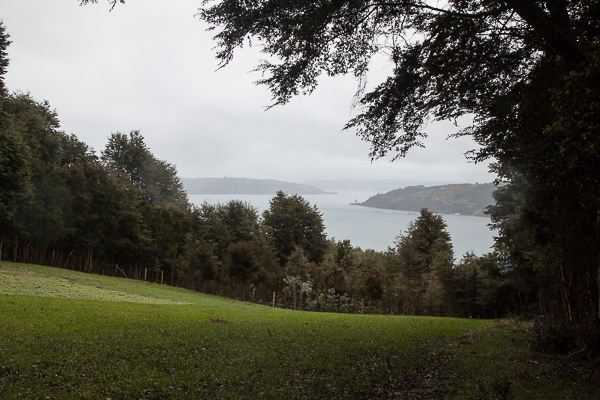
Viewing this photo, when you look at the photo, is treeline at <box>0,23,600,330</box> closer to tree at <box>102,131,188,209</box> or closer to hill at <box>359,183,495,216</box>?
tree at <box>102,131,188,209</box>

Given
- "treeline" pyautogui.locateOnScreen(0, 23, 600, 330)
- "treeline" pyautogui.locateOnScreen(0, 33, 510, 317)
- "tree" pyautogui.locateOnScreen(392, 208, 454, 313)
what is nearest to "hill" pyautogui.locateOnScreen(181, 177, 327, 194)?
"treeline" pyautogui.locateOnScreen(0, 23, 600, 330)

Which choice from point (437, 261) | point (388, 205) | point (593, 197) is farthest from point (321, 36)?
point (388, 205)

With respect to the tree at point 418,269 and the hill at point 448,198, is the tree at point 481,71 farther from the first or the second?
the hill at point 448,198

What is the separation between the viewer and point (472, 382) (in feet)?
16.8

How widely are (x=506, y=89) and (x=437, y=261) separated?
24997mm

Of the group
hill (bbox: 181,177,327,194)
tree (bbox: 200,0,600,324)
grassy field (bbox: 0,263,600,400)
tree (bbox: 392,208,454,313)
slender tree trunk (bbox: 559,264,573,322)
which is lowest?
tree (bbox: 392,208,454,313)

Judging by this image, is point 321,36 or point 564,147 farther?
point 321,36

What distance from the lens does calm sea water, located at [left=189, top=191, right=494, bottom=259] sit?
51344 millimetres

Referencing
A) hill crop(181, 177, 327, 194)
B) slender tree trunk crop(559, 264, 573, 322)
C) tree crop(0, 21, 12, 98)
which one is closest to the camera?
slender tree trunk crop(559, 264, 573, 322)

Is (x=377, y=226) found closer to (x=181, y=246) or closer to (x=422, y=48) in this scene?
(x=181, y=246)

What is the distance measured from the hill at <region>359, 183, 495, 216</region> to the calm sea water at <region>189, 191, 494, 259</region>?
1882mm

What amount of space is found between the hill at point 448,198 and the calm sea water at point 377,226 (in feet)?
6.17

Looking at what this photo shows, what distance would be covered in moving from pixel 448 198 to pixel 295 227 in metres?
25.7

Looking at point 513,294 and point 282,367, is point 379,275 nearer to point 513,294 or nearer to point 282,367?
point 513,294
